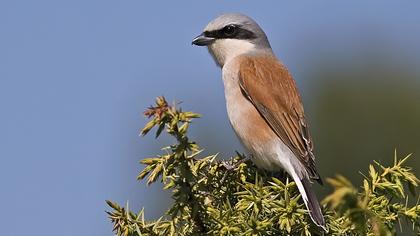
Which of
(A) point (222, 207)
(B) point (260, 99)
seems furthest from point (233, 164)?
(B) point (260, 99)

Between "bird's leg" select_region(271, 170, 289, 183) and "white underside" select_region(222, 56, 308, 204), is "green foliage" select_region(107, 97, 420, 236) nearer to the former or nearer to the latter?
"white underside" select_region(222, 56, 308, 204)

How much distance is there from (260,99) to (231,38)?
0.63 m

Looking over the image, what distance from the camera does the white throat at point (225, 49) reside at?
470cm

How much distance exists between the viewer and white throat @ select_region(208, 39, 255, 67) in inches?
185

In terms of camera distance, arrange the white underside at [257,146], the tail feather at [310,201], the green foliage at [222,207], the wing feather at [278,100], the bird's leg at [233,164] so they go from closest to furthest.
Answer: the green foliage at [222,207], the tail feather at [310,201], the bird's leg at [233,164], the white underside at [257,146], the wing feather at [278,100]

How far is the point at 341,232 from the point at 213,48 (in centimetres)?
218

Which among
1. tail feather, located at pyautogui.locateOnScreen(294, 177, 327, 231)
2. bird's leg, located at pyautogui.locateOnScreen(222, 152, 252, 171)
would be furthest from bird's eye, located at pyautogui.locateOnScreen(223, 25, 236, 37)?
tail feather, located at pyautogui.locateOnScreen(294, 177, 327, 231)

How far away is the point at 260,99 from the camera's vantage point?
4.24 m

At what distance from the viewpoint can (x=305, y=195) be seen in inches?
126

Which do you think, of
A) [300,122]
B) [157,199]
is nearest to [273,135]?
[300,122]

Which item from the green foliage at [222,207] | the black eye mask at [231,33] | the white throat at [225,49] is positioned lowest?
the green foliage at [222,207]

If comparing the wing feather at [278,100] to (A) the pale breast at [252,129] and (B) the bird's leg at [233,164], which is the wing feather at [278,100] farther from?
(B) the bird's leg at [233,164]

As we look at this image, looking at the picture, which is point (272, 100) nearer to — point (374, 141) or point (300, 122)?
point (300, 122)

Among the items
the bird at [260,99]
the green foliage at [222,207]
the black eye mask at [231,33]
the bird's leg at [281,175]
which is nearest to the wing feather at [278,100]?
the bird at [260,99]
